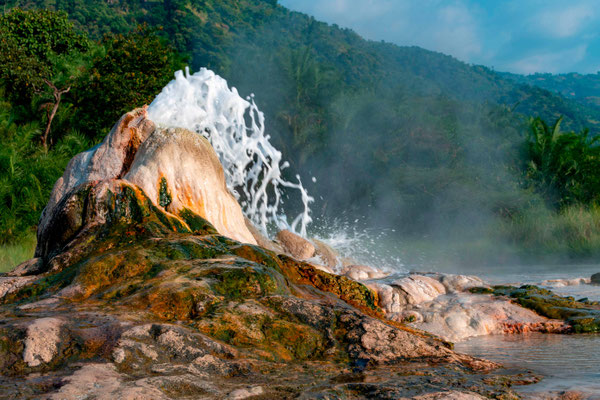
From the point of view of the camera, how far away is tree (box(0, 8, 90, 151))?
19672mm

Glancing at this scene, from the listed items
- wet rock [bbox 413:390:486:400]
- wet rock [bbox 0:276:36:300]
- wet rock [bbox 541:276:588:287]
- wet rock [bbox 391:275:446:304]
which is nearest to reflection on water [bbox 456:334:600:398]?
wet rock [bbox 413:390:486:400]

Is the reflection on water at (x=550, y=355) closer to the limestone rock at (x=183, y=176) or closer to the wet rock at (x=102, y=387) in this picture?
the wet rock at (x=102, y=387)

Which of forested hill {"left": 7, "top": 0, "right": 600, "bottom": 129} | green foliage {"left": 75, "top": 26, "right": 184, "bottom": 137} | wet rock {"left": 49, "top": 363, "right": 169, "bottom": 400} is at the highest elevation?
forested hill {"left": 7, "top": 0, "right": 600, "bottom": 129}

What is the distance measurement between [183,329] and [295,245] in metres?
8.18

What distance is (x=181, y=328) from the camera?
9.46 feet

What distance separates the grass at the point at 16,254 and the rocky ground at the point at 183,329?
4.57m

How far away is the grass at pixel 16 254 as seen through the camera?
919 cm

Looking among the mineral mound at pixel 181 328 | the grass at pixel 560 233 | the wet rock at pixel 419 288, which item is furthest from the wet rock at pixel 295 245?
the grass at pixel 560 233

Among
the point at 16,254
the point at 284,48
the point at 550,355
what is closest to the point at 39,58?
the point at 284,48

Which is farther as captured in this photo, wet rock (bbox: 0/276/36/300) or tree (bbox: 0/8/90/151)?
tree (bbox: 0/8/90/151)

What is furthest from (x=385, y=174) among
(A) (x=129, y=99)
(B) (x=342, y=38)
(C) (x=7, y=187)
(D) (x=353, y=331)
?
(B) (x=342, y=38)

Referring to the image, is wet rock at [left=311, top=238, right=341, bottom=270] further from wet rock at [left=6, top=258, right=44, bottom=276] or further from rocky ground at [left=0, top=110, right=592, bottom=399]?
wet rock at [left=6, top=258, right=44, bottom=276]

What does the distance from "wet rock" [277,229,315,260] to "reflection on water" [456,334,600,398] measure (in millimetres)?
6254

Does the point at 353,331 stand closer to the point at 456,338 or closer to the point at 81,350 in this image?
the point at 81,350
